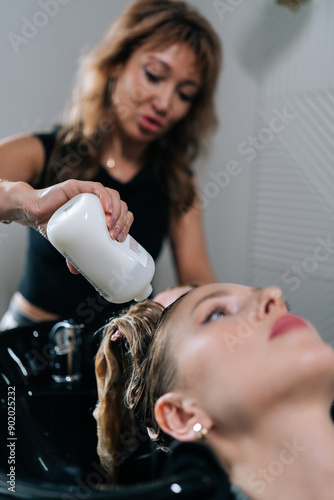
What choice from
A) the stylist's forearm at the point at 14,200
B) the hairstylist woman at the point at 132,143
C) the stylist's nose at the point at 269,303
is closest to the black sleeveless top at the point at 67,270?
the hairstylist woman at the point at 132,143

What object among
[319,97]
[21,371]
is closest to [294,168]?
[319,97]

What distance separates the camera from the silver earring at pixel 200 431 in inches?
29.1

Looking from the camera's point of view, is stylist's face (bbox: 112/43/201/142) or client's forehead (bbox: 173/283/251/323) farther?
stylist's face (bbox: 112/43/201/142)

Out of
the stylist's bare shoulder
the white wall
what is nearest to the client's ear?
the stylist's bare shoulder

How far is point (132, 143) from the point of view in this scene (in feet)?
4.96

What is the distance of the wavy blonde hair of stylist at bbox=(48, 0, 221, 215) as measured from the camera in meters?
1.36

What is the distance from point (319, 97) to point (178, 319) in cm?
127

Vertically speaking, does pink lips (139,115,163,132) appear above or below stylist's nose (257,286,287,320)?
above

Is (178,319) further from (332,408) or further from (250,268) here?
(250,268)

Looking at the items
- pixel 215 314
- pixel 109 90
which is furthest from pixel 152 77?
pixel 215 314

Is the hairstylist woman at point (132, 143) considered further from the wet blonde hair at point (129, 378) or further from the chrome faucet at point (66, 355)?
the wet blonde hair at point (129, 378)

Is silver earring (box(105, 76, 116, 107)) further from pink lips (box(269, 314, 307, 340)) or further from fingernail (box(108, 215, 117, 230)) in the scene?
pink lips (box(269, 314, 307, 340))

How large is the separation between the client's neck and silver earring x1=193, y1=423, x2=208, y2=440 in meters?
0.05

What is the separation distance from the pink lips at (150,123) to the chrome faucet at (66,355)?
22.9 inches
